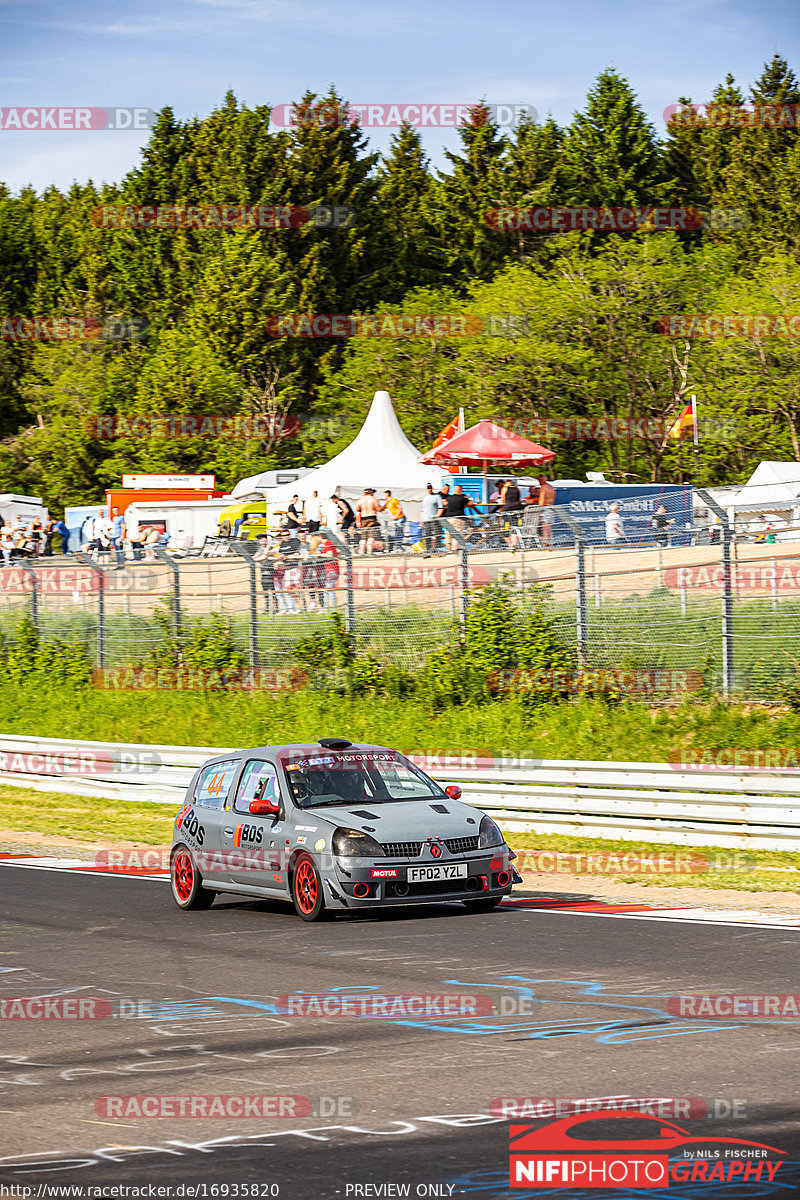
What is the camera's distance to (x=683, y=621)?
19297mm

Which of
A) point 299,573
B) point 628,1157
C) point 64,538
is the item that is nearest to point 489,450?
point 299,573

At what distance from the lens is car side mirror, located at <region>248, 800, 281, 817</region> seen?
12.3 m

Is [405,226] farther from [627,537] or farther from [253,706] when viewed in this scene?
[627,537]

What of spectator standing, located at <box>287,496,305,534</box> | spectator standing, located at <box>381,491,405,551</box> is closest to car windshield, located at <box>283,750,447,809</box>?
spectator standing, located at <box>381,491,405,551</box>

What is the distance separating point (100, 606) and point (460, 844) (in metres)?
18.9

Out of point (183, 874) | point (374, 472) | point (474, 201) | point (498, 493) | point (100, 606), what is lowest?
point (183, 874)

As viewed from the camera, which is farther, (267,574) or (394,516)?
(394,516)

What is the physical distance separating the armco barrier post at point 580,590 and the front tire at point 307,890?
9.20 m

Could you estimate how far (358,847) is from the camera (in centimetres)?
1154

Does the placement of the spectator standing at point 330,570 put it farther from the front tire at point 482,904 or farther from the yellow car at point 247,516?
the yellow car at point 247,516

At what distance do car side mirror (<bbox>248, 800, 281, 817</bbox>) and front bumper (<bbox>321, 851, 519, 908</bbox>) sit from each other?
2.62 feet

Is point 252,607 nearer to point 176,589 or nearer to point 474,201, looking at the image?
point 176,589

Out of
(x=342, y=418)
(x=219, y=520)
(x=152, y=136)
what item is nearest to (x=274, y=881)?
(x=219, y=520)

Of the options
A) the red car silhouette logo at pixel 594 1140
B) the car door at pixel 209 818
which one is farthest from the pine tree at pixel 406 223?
the red car silhouette logo at pixel 594 1140
